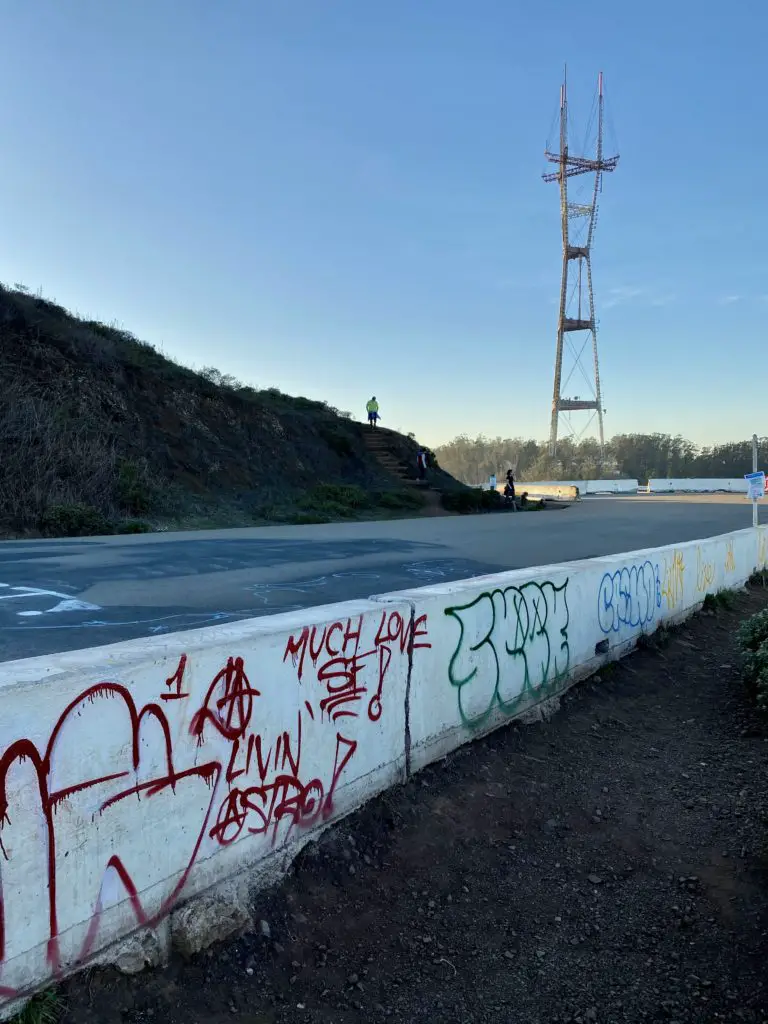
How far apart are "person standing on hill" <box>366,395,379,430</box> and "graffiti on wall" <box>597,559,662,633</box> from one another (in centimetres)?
2890

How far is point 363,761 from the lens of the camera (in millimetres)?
4324

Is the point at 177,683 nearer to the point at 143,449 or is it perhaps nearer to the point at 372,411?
the point at 143,449

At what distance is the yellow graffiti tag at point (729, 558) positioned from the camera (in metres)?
12.1

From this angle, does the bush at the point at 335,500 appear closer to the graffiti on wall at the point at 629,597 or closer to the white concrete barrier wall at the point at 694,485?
the graffiti on wall at the point at 629,597

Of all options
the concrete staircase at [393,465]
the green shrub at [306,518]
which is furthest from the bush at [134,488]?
the concrete staircase at [393,465]

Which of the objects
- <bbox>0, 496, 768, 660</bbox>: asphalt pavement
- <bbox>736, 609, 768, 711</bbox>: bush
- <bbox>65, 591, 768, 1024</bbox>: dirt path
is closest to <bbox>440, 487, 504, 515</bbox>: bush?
<bbox>0, 496, 768, 660</bbox>: asphalt pavement

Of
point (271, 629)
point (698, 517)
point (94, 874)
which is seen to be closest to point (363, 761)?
point (271, 629)

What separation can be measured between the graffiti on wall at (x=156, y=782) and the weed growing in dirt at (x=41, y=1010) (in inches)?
2.5

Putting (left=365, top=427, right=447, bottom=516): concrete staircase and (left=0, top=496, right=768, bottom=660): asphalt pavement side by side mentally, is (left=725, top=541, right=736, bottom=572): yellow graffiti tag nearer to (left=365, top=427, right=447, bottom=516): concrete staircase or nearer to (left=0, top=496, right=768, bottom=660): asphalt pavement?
(left=0, top=496, right=768, bottom=660): asphalt pavement

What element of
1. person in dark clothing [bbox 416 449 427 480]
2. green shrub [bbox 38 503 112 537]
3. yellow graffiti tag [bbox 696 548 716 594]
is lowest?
yellow graffiti tag [bbox 696 548 716 594]

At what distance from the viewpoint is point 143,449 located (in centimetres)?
2220

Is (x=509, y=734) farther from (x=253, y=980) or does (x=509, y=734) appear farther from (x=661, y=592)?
(x=661, y=592)

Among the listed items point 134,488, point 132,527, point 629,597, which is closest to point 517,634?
point 629,597

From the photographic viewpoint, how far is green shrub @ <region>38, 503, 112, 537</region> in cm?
1591
